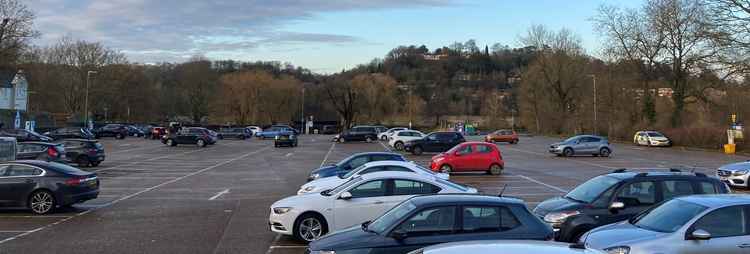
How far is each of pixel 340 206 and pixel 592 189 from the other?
4665 mm

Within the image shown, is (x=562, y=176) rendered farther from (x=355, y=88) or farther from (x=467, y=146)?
(x=355, y=88)

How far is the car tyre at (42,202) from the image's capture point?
53.6 ft

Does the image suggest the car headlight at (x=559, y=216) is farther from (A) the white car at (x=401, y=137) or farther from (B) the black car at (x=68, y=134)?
(B) the black car at (x=68, y=134)

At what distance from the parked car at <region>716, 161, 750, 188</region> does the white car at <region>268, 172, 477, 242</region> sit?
15.0 m

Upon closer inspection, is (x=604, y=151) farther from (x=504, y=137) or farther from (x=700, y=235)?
(x=700, y=235)

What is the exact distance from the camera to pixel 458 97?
142625mm

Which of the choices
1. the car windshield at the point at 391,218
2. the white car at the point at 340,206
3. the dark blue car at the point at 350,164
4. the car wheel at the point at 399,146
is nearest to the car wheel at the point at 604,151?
the car wheel at the point at 399,146

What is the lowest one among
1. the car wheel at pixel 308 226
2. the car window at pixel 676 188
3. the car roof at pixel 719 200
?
the car wheel at pixel 308 226

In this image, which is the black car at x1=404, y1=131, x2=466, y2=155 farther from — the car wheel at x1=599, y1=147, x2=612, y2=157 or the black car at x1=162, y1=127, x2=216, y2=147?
the black car at x1=162, y1=127, x2=216, y2=147

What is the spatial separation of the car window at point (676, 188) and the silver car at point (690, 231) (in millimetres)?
2535

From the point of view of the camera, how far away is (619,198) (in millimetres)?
11398

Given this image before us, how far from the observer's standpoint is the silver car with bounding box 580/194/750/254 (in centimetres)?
808

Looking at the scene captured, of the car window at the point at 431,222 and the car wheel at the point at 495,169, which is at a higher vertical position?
the car window at the point at 431,222

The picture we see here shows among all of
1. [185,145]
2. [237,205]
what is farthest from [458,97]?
[237,205]
